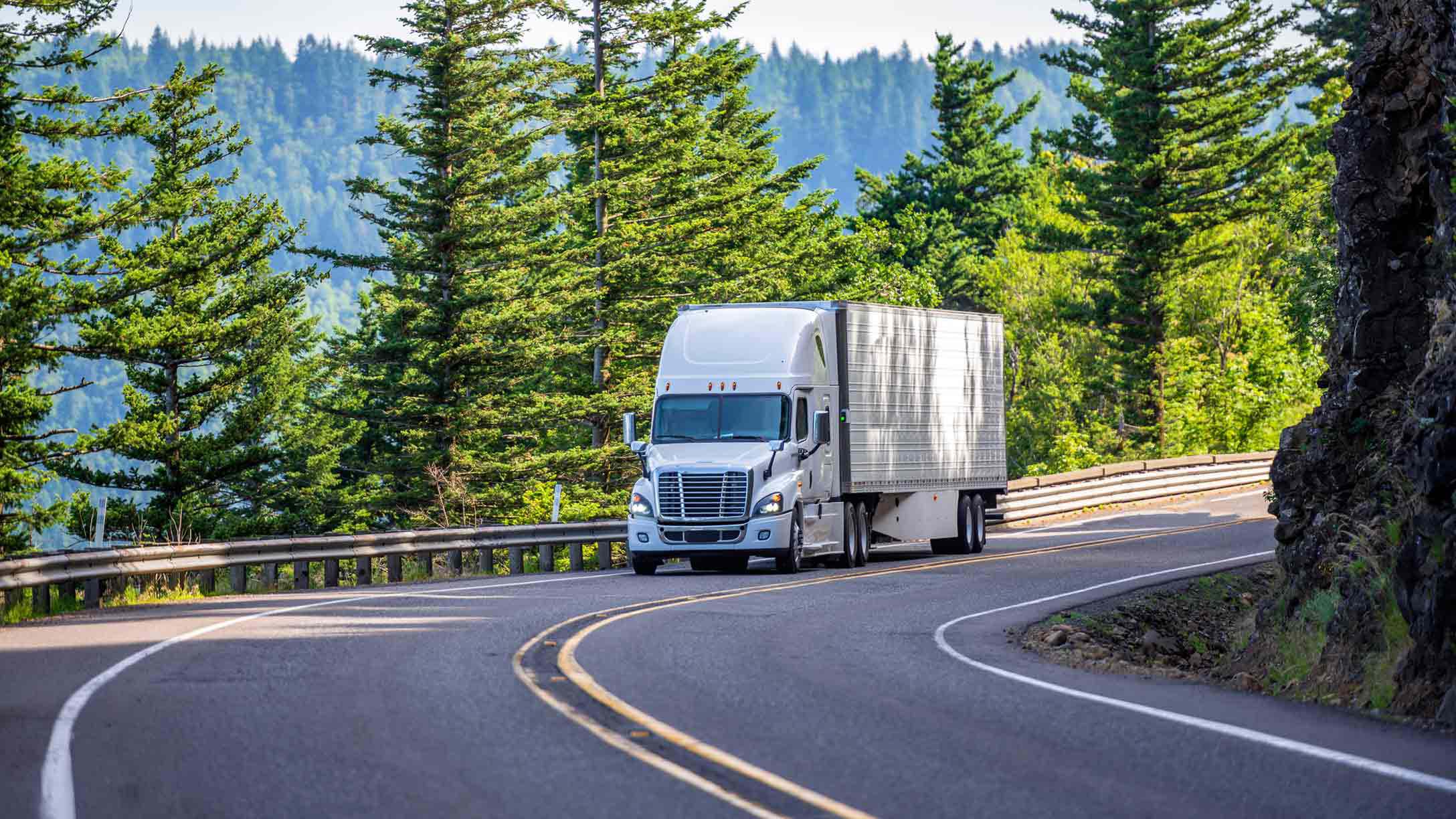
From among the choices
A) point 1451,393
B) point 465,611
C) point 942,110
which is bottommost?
point 465,611

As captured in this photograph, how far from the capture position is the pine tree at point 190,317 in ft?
143

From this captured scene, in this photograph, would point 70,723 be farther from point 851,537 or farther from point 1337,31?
point 1337,31

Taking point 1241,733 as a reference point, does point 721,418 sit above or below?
above

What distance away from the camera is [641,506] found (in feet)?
78.5

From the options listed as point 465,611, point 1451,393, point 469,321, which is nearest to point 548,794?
point 1451,393

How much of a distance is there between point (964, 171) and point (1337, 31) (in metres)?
29.3

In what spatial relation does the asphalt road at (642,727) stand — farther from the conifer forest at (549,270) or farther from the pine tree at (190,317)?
the pine tree at (190,317)

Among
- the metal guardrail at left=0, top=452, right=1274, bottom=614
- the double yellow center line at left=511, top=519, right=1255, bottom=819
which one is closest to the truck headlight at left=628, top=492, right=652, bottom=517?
the metal guardrail at left=0, top=452, right=1274, bottom=614

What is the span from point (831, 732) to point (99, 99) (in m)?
27.3

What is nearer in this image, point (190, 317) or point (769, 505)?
point (769, 505)

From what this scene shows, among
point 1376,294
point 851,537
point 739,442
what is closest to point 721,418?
point 739,442

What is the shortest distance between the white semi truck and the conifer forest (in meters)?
13.3

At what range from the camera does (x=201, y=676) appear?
11.9 m

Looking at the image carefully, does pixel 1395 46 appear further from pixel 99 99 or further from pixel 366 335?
pixel 366 335
